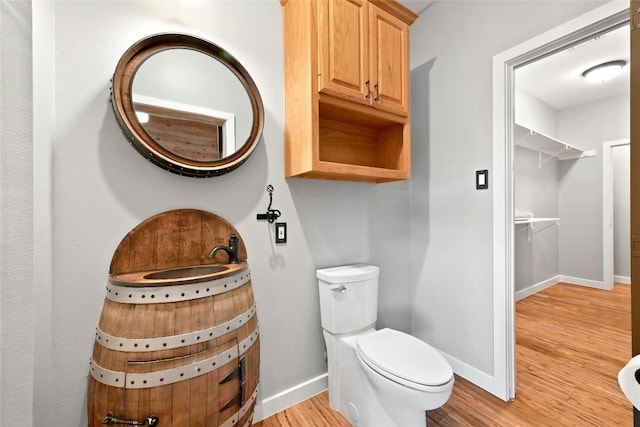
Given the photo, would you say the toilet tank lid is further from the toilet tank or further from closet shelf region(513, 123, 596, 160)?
closet shelf region(513, 123, 596, 160)

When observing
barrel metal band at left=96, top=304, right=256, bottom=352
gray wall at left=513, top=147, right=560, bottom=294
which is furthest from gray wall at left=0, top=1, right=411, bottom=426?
gray wall at left=513, top=147, right=560, bottom=294

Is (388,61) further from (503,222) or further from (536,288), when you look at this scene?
(536,288)

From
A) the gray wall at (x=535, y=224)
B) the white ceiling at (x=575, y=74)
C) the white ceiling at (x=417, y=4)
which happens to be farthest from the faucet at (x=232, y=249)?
the gray wall at (x=535, y=224)

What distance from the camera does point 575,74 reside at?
9.39 ft

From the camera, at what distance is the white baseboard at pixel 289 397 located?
1.41 meters

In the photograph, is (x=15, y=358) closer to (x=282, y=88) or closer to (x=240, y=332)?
(x=240, y=332)

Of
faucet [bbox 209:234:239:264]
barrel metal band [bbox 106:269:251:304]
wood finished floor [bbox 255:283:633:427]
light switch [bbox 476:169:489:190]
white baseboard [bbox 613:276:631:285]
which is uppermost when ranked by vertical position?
light switch [bbox 476:169:489:190]

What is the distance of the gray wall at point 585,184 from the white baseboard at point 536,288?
10.3 inches

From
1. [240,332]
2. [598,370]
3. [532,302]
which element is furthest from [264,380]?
[532,302]

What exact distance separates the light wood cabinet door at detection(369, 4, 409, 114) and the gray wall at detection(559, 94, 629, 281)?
383 centimetres

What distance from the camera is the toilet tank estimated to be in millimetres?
1467

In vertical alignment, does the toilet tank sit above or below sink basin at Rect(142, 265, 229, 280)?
below

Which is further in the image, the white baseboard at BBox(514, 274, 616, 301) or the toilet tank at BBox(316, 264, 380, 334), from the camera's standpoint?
the white baseboard at BBox(514, 274, 616, 301)

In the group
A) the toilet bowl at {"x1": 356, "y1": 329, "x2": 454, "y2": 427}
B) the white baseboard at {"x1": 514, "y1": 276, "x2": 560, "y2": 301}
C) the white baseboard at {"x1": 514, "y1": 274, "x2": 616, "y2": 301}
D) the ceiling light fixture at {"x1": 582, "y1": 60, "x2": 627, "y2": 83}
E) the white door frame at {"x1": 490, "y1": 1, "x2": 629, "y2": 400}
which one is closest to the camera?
the toilet bowl at {"x1": 356, "y1": 329, "x2": 454, "y2": 427}
